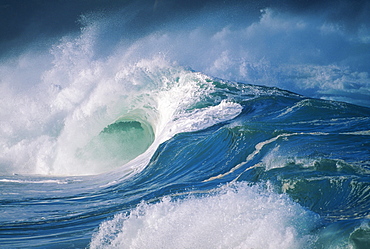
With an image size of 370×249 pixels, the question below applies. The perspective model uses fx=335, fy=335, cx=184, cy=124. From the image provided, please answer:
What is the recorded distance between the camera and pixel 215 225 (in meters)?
3.17

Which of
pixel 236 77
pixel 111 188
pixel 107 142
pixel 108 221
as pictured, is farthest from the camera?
pixel 236 77

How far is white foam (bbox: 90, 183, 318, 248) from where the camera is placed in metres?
2.96

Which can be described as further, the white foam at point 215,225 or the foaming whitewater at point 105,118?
the foaming whitewater at point 105,118

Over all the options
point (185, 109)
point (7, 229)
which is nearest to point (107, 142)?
point (185, 109)

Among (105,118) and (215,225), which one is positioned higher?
(105,118)

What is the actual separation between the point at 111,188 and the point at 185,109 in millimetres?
3327

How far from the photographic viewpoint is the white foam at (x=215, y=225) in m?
2.96

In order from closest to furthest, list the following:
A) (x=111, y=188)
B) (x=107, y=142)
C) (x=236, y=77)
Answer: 1. (x=111, y=188)
2. (x=107, y=142)
3. (x=236, y=77)

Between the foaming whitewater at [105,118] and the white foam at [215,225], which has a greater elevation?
the foaming whitewater at [105,118]

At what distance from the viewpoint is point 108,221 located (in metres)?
3.50

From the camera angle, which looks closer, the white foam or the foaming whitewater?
the white foam

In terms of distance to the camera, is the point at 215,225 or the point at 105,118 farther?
the point at 105,118

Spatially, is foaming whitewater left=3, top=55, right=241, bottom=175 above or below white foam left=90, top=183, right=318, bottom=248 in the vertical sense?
above

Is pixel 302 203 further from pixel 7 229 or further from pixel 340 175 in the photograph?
pixel 7 229
